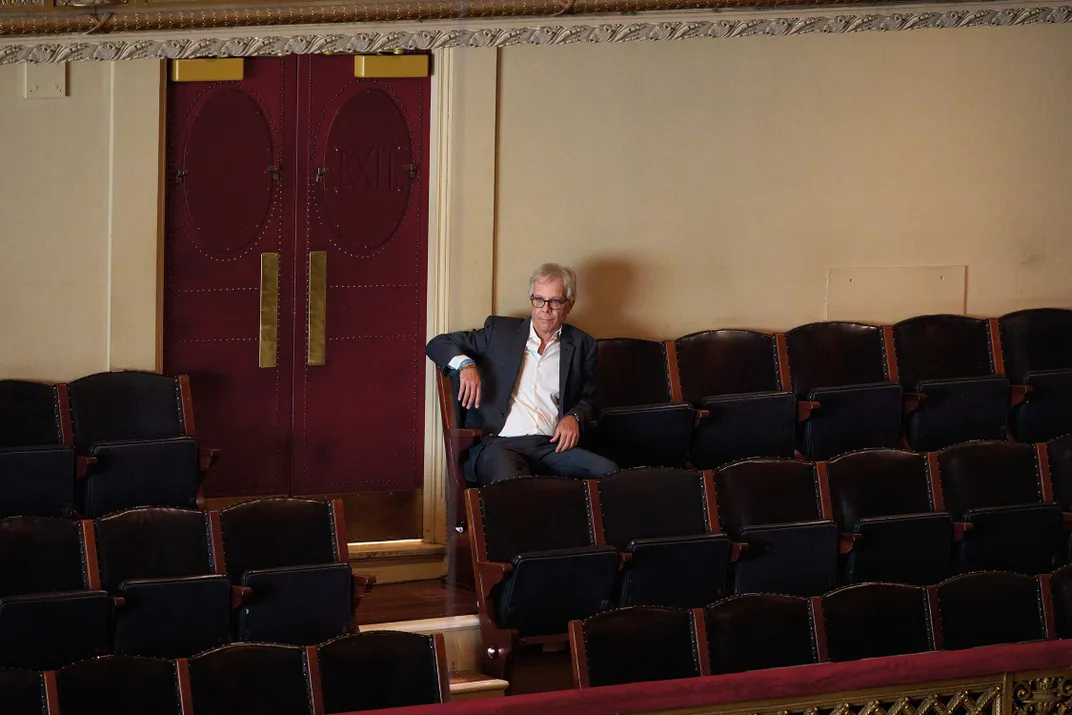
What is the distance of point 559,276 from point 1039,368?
2.81 feet

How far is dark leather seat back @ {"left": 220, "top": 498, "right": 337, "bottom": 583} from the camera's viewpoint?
5.96ft

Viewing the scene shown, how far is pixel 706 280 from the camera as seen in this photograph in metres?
2.45

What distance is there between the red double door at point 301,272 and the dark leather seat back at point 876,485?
0.65 metres

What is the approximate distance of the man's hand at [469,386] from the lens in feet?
6.93

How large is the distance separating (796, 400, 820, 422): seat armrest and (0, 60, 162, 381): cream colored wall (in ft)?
3.06

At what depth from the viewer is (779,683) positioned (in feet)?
4.89

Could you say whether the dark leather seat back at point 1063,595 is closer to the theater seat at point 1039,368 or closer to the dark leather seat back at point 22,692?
the theater seat at point 1039,368

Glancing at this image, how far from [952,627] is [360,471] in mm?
917

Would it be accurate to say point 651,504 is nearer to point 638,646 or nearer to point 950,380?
point 638,646

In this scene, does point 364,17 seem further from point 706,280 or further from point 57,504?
point 706,280

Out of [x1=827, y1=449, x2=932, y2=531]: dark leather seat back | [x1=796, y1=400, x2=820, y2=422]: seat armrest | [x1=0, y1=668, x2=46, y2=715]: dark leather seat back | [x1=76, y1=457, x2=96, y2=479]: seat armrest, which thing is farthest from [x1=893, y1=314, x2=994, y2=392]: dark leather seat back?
[x1=0, y1=668, x2=46, y2=715]: dark leather seat back

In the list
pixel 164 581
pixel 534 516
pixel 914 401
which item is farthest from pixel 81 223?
pixel 914 401

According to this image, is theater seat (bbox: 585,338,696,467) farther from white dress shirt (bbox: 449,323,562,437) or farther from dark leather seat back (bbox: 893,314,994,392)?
dark leather seat back (bbox: 893,314,994,392)

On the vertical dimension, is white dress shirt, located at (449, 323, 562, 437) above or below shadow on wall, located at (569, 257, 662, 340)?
below
